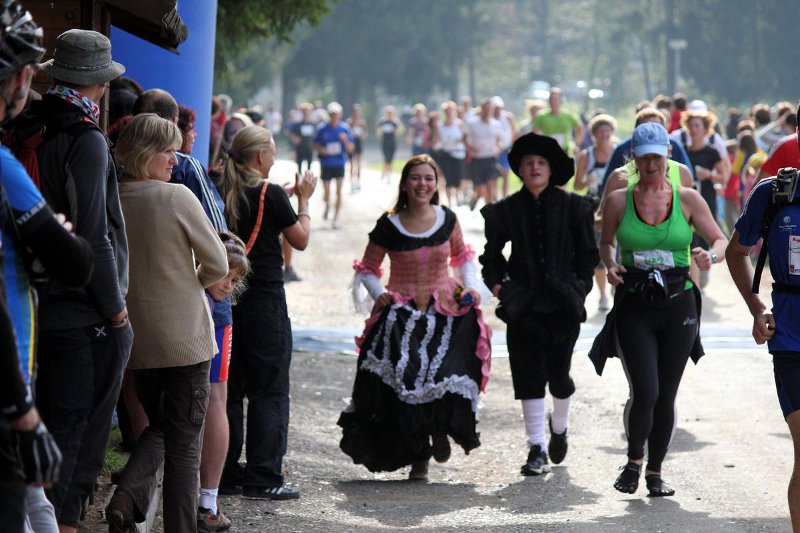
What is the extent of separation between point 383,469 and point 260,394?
0.98 m

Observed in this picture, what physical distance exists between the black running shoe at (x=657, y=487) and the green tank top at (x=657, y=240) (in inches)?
42.3

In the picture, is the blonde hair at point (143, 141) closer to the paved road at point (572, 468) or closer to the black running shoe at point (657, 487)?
the paved road at point (572, 468)

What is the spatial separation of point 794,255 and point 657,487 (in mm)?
2072

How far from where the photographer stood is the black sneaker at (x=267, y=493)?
24.4ft

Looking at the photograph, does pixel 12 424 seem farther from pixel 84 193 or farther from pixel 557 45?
pixel 557 45

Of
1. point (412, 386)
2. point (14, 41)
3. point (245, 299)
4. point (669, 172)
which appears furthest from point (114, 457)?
point (14, 41)

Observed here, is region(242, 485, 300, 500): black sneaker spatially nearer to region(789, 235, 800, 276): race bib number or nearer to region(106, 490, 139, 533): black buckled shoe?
region(106, 490, 139, 533): black buckled shoe

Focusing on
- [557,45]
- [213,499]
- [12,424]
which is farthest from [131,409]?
[557,45]

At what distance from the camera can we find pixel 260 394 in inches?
294

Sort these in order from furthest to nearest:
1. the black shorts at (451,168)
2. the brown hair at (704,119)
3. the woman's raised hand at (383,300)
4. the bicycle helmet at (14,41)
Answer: the black shorts at (451,168)
the brown hair at (704,119)
the woman's raised hand at (383,300)
the bicycle helmet at (14,41)

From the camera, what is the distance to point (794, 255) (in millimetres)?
5832

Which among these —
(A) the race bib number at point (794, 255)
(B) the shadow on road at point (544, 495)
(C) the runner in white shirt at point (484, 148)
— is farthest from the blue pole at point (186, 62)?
(C) the runner in white shirt at point (484, 148)

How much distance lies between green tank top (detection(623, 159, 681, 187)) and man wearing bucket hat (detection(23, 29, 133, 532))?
11.8 feet

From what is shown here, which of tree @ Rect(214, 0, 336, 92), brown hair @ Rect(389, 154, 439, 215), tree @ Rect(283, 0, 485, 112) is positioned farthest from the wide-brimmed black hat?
tree @ Rect(283, 0, 485, 112)
